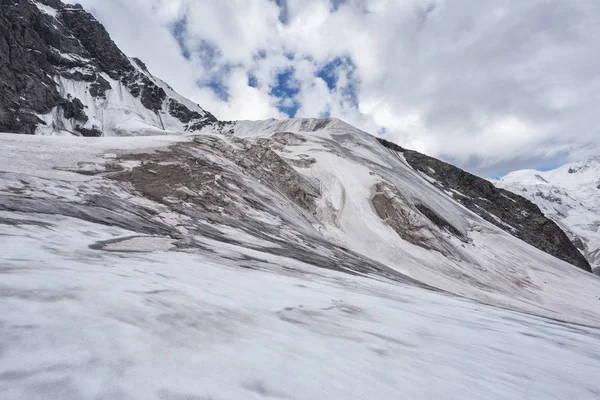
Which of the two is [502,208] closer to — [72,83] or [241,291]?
[241,291]

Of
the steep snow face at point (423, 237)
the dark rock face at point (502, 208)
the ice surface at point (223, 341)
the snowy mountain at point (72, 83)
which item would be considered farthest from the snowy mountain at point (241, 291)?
the snowy mountain at point (72, 83)

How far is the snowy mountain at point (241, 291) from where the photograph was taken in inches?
109

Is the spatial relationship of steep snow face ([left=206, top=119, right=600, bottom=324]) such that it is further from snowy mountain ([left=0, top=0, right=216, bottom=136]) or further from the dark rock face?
snowy mountain ([left=0, top=0, right=216, bottom=136])

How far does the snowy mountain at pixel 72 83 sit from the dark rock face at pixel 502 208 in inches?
2432

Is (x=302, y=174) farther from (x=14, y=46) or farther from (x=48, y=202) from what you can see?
(x=14, y=46)

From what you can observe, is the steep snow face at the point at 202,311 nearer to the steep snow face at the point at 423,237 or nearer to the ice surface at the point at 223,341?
the ice surface at the point at 223,341

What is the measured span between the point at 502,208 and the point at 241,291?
1949 inches

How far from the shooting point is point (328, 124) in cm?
5228

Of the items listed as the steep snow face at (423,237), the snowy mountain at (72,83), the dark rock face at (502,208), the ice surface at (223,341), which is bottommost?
the ice surface at (223,341)

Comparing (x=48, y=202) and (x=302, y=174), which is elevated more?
(x=302, y=174)

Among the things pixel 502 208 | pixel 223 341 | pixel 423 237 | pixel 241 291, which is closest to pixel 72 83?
pixel 423 237

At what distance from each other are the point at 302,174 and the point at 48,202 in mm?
20323

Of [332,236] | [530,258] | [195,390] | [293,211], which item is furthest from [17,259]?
[530,258]

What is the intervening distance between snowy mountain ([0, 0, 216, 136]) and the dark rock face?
6178cm
